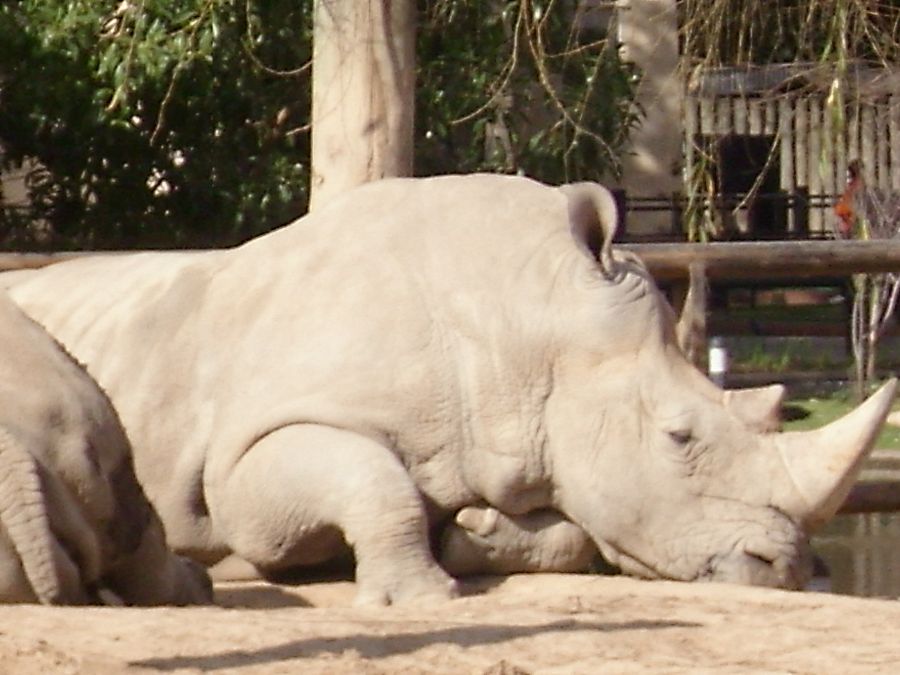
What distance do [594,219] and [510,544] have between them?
0.98m

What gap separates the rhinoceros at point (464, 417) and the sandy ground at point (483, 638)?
532 millimetres

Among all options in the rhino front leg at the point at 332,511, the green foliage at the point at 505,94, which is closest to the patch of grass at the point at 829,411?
the green foliage at the point at 505,94

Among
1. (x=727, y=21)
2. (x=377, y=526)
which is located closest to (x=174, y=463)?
(x=377, y=526)

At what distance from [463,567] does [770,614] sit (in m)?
1.17

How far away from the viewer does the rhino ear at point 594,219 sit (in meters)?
6.30

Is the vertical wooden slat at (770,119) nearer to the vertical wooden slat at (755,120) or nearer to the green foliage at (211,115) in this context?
the vertical wooden slat at (755,120)

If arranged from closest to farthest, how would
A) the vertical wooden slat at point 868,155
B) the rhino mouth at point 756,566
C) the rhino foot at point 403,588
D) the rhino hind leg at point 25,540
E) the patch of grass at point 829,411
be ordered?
the rhino hind leg at point 25,540, the rhino foot at point 403,588, the rhino mouth at point 756,566, the patch of grass at point 829,411, the vertical wooden slat at point 868,155

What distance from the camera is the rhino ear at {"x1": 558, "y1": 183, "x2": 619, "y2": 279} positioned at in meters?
6.30

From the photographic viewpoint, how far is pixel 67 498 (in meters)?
5.10

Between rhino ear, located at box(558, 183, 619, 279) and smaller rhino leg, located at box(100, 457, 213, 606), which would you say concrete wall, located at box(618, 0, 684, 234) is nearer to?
rhino ear, located at box(558, 183, 619, 279)

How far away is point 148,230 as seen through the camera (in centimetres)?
1499

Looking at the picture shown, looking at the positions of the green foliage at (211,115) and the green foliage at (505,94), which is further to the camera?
the green foliage at (505,94)

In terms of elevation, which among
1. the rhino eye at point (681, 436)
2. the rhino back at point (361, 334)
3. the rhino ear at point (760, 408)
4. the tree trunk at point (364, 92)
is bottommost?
the rhino eye at point (681, 436)

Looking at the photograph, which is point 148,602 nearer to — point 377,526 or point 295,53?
point 377,526
